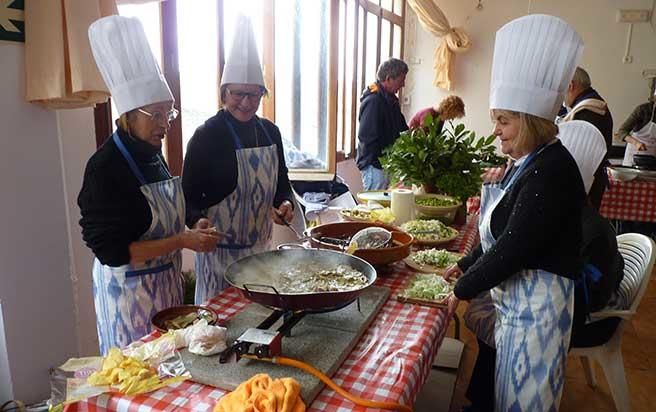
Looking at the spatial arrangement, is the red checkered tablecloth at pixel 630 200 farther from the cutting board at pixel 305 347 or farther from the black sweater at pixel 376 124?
the cutting board at pixel 305 347

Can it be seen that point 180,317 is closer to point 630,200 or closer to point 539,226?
point 539,226

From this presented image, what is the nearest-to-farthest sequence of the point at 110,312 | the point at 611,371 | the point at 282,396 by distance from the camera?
the point at 282,396 < the point at 110,312 < the point at 611,371

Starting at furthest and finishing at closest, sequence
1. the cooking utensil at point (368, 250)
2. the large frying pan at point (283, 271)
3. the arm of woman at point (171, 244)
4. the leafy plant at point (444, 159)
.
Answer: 1. the leafy plant at point (444, 159)
2. the cooking utensil at point (368, 250)
3. the arm of woman at point (171, 244)
4. the large frying pan at point (283, 271)

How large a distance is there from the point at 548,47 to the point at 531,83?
0.35ft

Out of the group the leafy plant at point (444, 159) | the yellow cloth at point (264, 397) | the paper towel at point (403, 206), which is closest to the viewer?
the yellow cloth at point (264, 397)

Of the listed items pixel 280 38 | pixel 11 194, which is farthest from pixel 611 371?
pixel 280 38

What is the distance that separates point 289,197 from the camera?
2.04 m

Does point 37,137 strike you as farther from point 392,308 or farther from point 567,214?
point 567,214

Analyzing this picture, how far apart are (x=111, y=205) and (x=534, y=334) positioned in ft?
3.83

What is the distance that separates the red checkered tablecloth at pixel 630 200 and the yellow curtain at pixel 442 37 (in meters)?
3.00

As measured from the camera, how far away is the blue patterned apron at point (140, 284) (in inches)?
55.5

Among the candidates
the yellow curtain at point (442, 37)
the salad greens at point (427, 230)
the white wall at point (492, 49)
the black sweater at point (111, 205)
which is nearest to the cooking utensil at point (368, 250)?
the salad greens at point (427, 230)

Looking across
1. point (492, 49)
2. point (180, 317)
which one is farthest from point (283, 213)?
point (492, 49)

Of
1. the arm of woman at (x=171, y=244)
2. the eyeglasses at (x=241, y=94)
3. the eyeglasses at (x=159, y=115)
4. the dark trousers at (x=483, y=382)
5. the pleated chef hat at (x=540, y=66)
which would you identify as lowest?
the dark trousers at (x=483, y=382)
